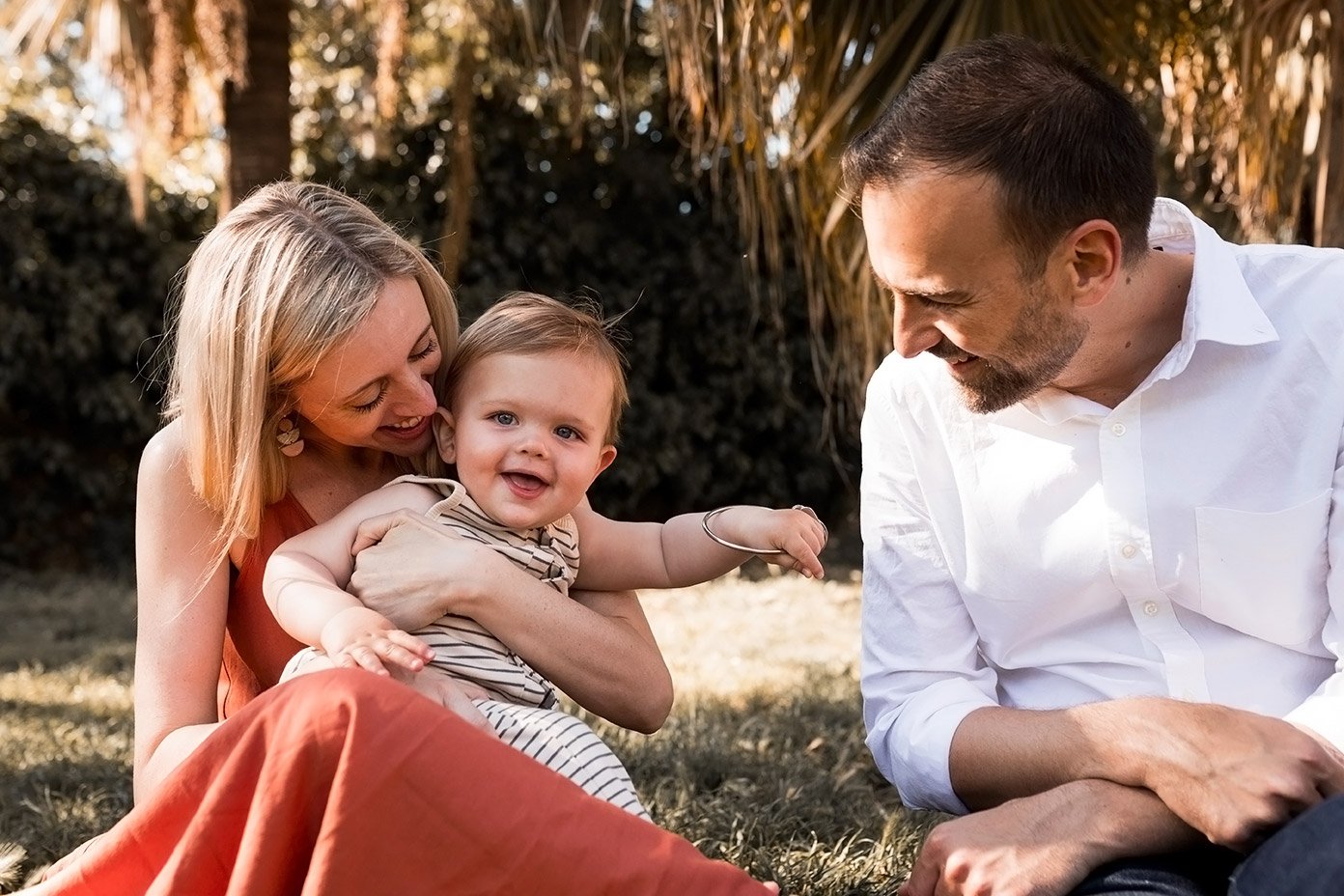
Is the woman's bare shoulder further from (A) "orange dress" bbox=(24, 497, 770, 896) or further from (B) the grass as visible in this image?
(B) the grass

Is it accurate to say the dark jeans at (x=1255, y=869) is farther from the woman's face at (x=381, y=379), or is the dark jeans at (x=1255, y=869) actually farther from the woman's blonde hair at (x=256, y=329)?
the woman's blonde hair at (x=256, y=329)

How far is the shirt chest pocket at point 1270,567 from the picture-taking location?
2.25 metres

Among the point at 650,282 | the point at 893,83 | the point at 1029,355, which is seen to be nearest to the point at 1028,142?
the point at 1029,355

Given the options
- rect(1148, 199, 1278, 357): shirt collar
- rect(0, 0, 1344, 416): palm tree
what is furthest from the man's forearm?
rect(0, 0, 1344, 416): palm tree

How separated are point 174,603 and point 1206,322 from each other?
5.91ft

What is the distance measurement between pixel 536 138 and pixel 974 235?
816 centimetres

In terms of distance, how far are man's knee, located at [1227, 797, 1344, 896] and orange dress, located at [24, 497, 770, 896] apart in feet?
2.26

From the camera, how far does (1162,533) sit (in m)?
2.30

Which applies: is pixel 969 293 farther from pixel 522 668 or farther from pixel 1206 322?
pixel 522 668

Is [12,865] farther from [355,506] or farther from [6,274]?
[6,274]

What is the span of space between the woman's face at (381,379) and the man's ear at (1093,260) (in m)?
1.13

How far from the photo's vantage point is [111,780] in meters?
→ 3.93

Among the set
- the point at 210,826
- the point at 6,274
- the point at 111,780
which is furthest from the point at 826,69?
the point at 6,274

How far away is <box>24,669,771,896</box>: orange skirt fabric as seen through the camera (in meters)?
1.74
